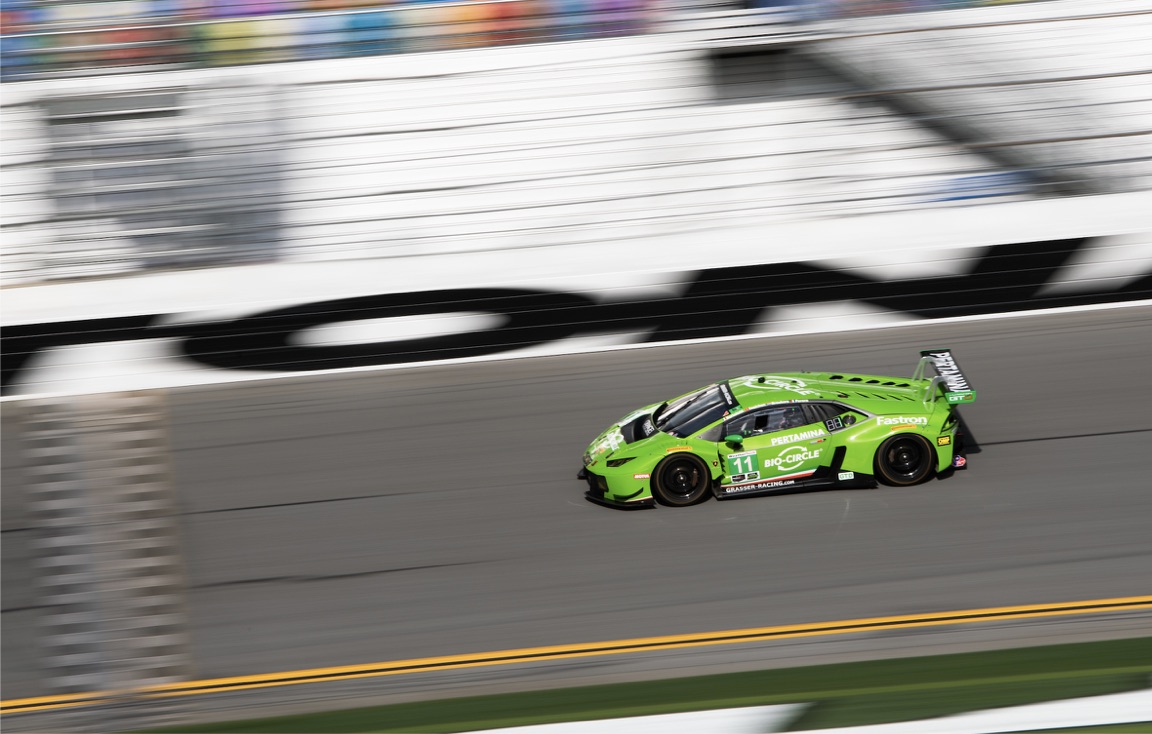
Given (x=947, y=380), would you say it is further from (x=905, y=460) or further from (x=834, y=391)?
(x=834, y=391)

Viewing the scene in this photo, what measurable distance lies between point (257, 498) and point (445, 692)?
128 inches

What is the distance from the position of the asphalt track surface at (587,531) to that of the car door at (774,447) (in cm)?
21

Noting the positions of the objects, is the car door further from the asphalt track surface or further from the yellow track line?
the yellow track line

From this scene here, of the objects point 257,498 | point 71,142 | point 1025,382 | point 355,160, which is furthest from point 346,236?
point 1025,382

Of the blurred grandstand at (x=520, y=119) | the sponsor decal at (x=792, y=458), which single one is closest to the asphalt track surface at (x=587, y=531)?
the sponsor decal at (x=792, y=458)

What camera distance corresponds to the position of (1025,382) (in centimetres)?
1027

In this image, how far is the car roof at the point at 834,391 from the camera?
843 centimetres

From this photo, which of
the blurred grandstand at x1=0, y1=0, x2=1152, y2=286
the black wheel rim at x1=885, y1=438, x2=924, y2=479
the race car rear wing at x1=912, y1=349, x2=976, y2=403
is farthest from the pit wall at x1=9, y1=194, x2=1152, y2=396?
the black wheel rim at x1=885, y1=438, x2=924, y2=479

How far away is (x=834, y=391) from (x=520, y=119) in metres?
6.45

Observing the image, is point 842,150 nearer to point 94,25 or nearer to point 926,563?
point 926,563

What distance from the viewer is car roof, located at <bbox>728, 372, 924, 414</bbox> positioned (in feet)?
27.7

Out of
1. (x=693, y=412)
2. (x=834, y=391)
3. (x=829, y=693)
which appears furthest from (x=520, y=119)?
(x=829, y=693)

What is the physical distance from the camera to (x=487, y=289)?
37.9ft

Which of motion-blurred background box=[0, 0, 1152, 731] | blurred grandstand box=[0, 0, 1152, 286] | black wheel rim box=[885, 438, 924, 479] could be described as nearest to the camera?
motion-blurred background box=[0, 0, 1152, 731]
